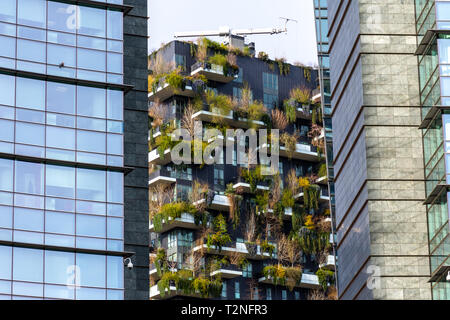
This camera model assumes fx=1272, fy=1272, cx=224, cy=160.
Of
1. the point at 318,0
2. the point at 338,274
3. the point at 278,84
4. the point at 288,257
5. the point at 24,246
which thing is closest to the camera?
the point at 24,246

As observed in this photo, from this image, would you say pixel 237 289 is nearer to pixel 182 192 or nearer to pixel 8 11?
pixel 182 192

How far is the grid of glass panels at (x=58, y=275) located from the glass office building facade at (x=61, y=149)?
0.14 ft

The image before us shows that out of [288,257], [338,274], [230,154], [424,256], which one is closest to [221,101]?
[230,154]

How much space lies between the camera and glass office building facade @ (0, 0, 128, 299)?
5341 cm

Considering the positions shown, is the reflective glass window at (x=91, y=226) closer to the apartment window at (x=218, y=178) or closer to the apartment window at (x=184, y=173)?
the apartment window at (x=184, y=173)

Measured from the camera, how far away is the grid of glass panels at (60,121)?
2163 inches

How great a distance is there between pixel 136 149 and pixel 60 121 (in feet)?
14.5

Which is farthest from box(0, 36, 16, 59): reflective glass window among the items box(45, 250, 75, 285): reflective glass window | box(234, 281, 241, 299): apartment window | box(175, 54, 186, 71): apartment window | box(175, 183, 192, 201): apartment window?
box(175, 54, 186, 71): apartment window

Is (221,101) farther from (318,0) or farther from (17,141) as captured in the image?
(17,141)

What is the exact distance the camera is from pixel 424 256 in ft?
192

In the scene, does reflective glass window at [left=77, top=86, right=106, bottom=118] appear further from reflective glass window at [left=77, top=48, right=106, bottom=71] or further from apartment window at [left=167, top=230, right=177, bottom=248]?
apartment window at [left=167, top=230, right=177, bottom=248]

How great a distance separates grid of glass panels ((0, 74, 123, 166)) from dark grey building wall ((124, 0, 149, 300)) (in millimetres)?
1618

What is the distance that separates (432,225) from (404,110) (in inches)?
248

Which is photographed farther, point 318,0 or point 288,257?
point 288,257
